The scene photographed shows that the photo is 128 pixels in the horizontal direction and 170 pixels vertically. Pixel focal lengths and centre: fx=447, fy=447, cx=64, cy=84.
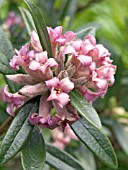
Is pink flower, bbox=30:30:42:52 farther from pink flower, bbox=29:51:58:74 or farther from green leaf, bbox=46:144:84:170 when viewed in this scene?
green leaf, bbox=46:144:84:170

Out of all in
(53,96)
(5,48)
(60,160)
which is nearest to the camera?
(53,96)

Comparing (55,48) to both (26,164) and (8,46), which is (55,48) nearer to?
(8,46)

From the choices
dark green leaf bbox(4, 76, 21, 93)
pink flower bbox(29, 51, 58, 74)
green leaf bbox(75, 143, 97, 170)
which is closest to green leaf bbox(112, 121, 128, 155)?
green leaf bbox(75, 143, 97, 170)

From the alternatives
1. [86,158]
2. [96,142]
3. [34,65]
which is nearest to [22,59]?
[34,65]

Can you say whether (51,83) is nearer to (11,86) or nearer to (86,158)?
(11,86)

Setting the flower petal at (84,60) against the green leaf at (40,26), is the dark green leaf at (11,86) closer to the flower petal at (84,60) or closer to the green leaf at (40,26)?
the green leaf at (40,26)

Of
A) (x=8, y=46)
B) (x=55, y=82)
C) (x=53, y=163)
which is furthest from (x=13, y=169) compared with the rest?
(x=55, y=82)
